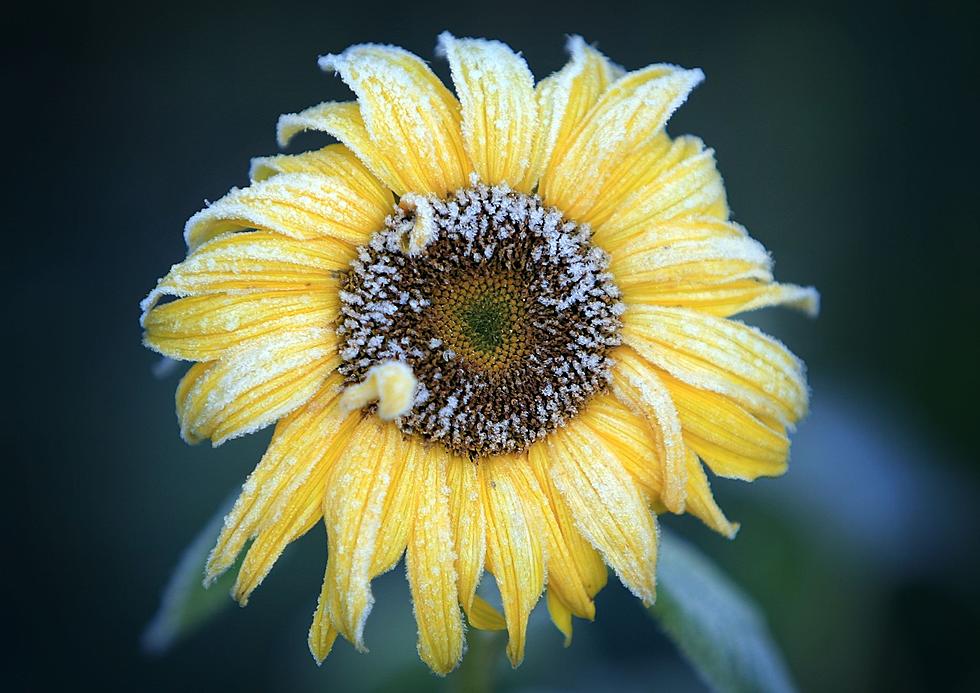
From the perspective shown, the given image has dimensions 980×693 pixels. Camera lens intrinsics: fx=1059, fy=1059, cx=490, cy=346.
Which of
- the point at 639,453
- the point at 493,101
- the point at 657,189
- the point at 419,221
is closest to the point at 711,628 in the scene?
the point at 639,453

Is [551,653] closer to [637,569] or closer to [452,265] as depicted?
[637,569]

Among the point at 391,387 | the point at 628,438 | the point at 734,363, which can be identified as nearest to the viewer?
the point at 391,387

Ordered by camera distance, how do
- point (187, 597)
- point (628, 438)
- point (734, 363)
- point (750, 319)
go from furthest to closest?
point (750, 319) < point (187, 597) < point (628, 438) < point (734, 363)

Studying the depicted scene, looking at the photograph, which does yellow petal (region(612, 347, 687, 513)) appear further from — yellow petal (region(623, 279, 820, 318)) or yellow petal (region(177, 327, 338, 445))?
yellow petal (region(177, 327, 338, 445))

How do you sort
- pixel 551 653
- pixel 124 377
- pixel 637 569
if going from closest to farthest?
pixel 637 569
pixel 551 653
pixel 124 377

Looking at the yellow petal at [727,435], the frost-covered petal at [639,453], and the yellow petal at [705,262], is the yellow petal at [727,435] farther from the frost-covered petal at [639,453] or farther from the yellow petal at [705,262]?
the yellow petal at [705,262]

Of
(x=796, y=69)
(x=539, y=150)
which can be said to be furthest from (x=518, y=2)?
(x=539, y=150)

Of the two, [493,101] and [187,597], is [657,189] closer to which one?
[493,101]
